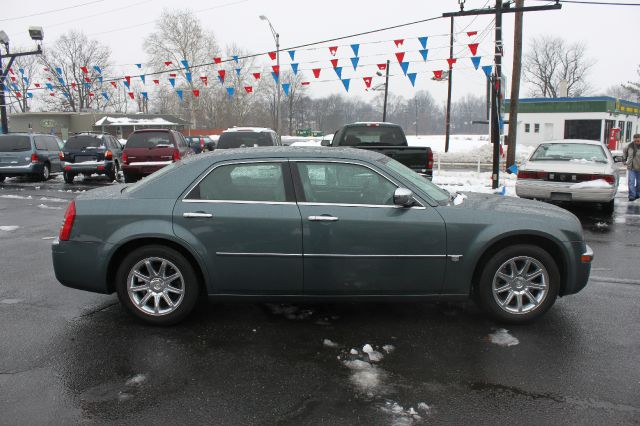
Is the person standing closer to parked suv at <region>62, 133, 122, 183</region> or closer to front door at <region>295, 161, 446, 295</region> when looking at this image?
front door at <region>295, 161, 446, 295</region>

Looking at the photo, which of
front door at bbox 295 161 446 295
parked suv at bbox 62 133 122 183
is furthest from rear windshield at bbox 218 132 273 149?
front door at bbox 295 161 446 295

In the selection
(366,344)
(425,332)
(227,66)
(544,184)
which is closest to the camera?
(366,344)

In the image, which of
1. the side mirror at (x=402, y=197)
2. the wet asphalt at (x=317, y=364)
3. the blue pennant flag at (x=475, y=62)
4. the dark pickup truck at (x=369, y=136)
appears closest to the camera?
the wet asphalt at (x=317, y=364)

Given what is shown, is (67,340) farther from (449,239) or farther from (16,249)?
(16,249)

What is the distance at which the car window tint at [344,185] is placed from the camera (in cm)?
436

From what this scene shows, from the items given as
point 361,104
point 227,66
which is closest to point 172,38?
point 227,66

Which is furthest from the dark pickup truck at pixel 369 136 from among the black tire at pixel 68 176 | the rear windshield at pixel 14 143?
the rear windshield at pixel 14 143

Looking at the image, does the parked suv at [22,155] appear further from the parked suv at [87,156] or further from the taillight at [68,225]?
the taillight at [68,225]

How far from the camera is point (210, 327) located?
4441mm

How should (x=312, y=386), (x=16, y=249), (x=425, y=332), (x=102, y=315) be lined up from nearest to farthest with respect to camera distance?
1. (x=312, y=386)
2. (x=425, y=332)
3. (x=102, y=315)
4. (x=16, y=249)

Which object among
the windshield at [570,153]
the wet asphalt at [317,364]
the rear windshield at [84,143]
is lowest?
the wet asphalt at [317,364]

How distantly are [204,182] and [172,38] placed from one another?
63818 millimetres

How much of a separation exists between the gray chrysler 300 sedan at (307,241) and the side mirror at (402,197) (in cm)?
1

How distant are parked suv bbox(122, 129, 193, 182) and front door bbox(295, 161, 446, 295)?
1083 cm
